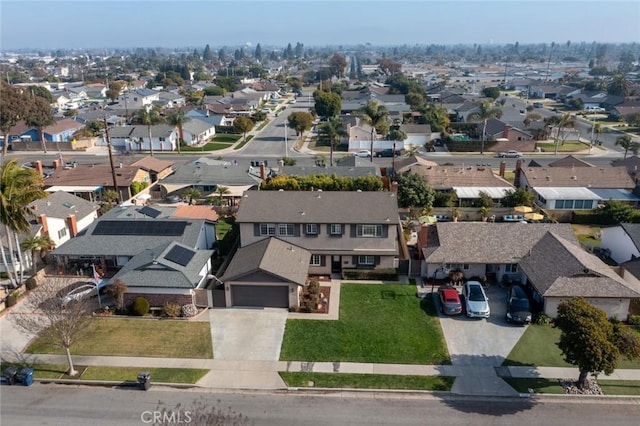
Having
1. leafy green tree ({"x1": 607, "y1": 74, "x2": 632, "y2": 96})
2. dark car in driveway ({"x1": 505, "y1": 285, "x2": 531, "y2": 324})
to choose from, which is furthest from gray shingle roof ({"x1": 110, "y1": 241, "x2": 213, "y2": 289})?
leafy green tree ({"x1": 607, "y1": 74, "x2": 632, "y2": 96})

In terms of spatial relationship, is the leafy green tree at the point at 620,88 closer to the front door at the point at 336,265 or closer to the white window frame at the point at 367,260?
the white window frame at the point at 367,260

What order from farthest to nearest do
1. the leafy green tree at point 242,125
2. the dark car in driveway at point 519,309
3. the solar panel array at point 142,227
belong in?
1. the leafy green tree at point 242,125
2. the solar panel array at point 142,227
3. the dark car in driveway at point 519,309

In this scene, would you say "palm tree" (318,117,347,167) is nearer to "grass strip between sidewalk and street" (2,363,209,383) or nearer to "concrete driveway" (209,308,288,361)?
"concrete driveway" (209,308,288,361)

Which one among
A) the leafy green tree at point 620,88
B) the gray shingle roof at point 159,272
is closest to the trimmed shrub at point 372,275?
the gray shingle roof at point 159,272

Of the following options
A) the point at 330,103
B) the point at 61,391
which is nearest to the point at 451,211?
the point at 61,391

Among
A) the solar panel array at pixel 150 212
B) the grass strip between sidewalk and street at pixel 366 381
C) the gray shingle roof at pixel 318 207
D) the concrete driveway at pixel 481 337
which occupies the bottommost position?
the grass strip between sidewalk and street at pixel 366 381

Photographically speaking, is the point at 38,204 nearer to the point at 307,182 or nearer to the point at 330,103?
the point at 307,182
